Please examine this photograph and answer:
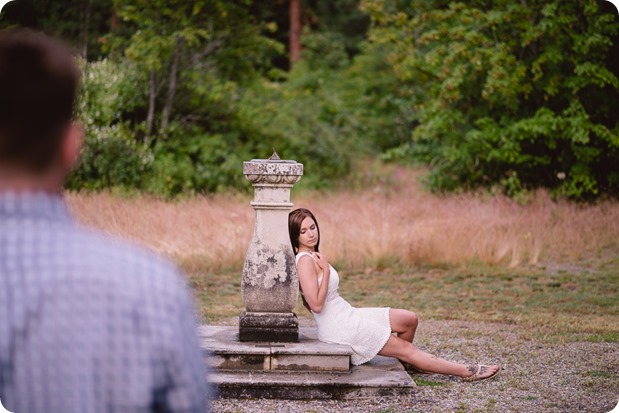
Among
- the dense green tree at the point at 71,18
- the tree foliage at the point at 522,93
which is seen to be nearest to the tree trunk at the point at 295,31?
the dense green tree at the point at 71,18

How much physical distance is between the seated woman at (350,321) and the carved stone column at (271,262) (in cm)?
12

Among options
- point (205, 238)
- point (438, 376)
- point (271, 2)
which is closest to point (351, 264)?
point (205, 238)

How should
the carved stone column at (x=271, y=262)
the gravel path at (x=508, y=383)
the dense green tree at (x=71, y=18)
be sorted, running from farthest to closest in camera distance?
the dense green tree at (x=71, y=18)
the carved stone column at (x=271, y=262)
the gravel path at (x=508, y=383)

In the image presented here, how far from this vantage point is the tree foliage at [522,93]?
1616 cm

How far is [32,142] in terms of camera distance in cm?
161

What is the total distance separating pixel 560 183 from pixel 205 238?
896 centimetres

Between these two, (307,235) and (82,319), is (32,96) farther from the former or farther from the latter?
(307,235)

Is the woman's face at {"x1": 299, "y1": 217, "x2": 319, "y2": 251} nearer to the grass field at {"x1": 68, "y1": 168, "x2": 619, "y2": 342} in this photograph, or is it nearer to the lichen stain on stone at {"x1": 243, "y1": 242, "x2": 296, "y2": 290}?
the lichen stain on stone at {"x1": 243, "y1": 242, "x2": 296, "y2": 290}

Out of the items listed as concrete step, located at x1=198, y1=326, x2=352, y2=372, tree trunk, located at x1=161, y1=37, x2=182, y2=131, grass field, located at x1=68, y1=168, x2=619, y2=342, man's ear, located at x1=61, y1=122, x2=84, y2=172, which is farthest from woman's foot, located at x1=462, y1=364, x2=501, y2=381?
tree trunk, located at x1=161, y1=37, x2=182, y2=131

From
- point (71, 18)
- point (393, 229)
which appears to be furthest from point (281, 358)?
point (71, 18)

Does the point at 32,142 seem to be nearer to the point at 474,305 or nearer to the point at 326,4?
the point at 474,305

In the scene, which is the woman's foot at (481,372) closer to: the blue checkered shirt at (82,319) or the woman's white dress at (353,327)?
the woman's white dress at (353,327)

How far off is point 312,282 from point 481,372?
1.42 meters

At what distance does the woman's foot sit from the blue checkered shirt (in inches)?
191
